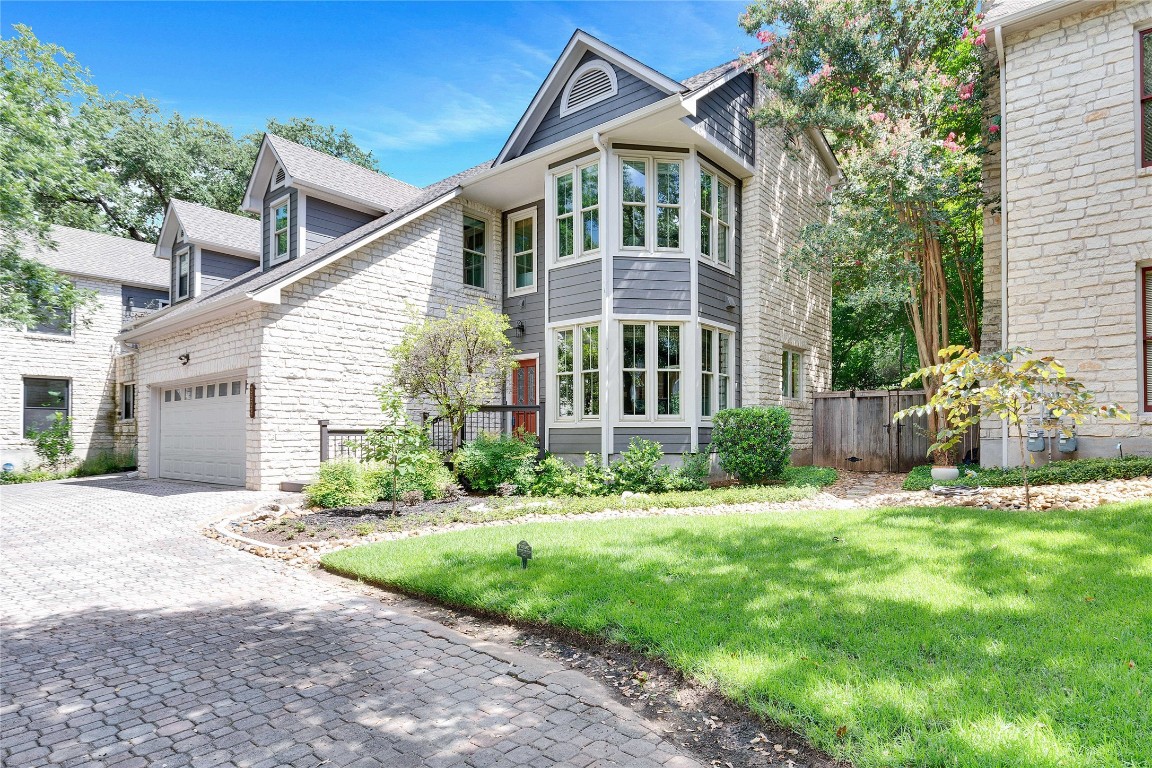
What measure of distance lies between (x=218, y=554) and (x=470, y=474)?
14.4 ft

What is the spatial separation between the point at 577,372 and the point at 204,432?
8.41 metres

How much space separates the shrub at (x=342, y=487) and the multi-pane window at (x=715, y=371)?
5.98m

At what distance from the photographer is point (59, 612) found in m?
4.65

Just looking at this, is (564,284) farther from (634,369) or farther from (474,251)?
(474,251)

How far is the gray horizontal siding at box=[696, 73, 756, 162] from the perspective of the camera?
11305mm

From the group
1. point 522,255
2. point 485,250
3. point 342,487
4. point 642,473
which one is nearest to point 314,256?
point 485,250

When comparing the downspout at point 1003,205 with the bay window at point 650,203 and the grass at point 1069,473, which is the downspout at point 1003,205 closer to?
the grass at point 1069,473

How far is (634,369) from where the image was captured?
11.2 metres

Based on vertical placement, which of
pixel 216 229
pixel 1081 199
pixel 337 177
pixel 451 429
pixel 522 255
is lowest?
pixel 451 429

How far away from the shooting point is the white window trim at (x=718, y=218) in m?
11.6

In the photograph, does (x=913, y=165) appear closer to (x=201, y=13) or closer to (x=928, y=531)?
(x=928, y=531)

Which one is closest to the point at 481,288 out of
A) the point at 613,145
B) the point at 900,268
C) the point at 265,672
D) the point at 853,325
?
the point at 613,145

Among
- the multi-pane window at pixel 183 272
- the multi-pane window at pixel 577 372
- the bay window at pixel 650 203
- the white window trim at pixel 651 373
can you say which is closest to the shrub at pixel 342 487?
the multi-pane window at pixel 577 372

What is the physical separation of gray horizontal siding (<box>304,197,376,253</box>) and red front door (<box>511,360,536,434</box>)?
Answer: 5450mm
